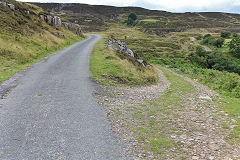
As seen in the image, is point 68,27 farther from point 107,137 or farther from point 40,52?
point 107,137

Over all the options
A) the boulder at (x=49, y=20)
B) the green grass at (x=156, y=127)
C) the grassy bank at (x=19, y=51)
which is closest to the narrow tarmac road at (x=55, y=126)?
the green grass at (x=156, y=127)

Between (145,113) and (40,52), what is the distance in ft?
68.3

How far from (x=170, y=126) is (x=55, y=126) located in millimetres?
4832

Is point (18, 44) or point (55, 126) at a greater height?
point (18, 44)

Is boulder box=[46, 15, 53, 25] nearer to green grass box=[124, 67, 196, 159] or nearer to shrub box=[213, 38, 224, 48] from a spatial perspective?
green grass box=[124, 67, 196, 159]

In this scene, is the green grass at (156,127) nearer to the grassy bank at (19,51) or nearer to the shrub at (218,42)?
the grassy bank at (19,51)

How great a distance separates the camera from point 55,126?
6.98m

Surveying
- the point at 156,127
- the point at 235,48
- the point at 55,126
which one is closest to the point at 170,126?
the point at 156,127

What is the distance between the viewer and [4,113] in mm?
7906

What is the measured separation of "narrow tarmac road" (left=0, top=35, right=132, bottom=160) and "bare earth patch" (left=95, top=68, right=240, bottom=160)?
72cm

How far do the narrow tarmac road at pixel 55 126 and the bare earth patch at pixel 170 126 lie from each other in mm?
718

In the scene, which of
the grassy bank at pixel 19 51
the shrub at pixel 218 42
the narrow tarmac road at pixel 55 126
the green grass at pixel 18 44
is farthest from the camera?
the shrub at pixel 218 42

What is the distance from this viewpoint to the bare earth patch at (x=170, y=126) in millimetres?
5707

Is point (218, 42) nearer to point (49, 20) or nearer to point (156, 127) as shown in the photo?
point (49, 20)
